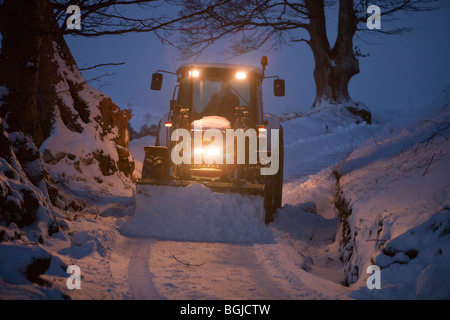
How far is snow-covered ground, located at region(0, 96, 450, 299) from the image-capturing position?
3.47 m

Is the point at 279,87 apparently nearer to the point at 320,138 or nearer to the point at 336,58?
the point at 320,138

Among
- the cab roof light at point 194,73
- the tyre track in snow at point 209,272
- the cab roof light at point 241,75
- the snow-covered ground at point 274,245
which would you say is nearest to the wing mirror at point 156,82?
the cab roof light at point 194,73

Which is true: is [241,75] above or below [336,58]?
below

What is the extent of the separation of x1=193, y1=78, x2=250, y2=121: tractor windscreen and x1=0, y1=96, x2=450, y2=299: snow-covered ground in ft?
7.36

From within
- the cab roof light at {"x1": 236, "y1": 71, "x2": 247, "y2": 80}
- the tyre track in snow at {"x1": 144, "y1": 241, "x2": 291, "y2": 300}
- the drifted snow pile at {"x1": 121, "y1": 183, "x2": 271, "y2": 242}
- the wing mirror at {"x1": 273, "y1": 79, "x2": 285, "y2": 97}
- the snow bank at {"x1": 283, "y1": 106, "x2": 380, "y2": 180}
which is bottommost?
the tyre track in snow at {"x1": 144, "y1": 241, "x2": 291, "y2": 300}

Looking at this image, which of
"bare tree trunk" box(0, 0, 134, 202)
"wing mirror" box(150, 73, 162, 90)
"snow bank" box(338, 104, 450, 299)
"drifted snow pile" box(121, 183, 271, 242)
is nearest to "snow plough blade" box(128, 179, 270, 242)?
"drifted snow pile" box(121, 183, 271, 242)

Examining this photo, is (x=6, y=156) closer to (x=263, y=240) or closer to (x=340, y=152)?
(x=263, y=240)

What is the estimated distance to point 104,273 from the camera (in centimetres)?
403

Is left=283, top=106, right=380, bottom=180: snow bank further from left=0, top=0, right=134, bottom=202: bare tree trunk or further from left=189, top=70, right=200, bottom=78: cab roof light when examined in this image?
left=189, top=70, right=200, bottom=78: cab roof light

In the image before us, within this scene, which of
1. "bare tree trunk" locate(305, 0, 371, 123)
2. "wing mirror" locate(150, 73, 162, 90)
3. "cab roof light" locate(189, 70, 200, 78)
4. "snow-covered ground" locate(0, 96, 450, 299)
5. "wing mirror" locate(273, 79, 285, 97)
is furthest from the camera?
"bare tree trunk" locate(305, 0, 371, 123)

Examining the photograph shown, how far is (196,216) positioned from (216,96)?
118 inches

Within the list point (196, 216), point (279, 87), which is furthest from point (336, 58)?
point (196, 216)

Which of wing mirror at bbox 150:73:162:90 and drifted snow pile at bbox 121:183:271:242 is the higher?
Result: wing mirror at bbox 150:73:162:90

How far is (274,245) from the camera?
5.79 m
